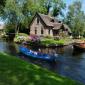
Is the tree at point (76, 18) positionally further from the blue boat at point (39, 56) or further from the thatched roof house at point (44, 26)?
the blue boat at point (39, 56)

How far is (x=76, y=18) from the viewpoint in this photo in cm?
8431

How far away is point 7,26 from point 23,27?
17.8 ft

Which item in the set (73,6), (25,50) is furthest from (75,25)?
(25,50)

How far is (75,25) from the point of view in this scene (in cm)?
8350

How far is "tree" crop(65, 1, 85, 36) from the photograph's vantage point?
81688 millimetres

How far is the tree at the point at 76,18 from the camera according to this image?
A: 81.7m

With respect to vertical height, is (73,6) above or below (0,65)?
above

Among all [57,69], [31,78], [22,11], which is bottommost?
[57,69]

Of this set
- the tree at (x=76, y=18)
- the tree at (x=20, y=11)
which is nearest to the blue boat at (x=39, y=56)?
the tree at (x=20, y=11)

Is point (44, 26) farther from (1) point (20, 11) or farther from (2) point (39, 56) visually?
(2) point (39, 56)

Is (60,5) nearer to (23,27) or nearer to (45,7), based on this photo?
(45,7)

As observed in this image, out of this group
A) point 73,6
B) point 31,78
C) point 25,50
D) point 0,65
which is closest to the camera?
point 31,78

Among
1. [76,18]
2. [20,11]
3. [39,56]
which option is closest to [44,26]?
[20,11]

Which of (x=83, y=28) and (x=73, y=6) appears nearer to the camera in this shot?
(x=83, y=28)
